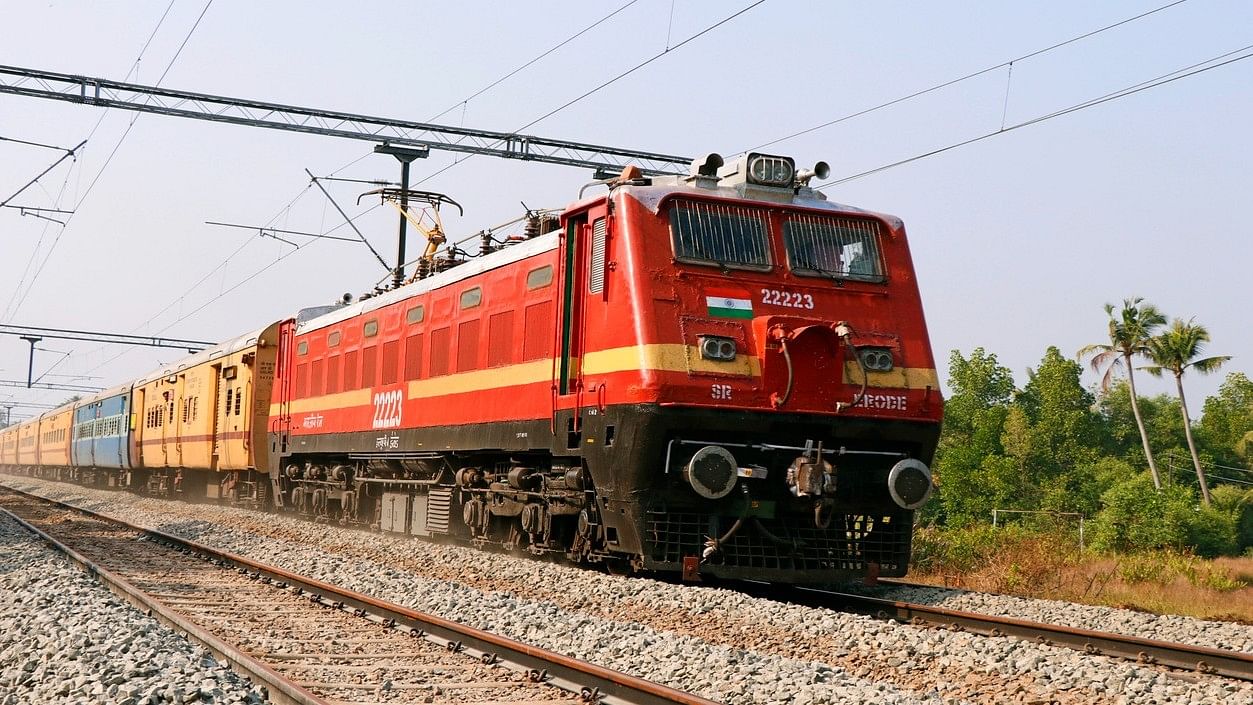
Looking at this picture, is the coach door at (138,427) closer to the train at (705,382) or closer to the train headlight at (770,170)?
the train at (705,382)

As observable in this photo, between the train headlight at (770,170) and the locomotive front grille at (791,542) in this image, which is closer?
the locomotive front grille at (791,542)

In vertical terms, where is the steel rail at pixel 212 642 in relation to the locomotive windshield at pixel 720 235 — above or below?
below

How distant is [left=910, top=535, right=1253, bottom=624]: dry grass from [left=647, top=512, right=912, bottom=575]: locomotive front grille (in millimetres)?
2305

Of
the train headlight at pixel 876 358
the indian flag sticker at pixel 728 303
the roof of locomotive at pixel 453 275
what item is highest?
Answer: the roof of locomotive at pixel 453 275

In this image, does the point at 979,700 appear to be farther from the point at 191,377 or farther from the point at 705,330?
the point at 191,377

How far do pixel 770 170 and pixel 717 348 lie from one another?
2176 millimetres

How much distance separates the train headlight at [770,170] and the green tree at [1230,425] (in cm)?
7253

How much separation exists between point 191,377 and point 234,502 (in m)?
4.72

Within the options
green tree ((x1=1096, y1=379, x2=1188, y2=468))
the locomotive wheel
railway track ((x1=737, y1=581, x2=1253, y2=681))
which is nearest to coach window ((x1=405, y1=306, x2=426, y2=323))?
the locomotive wheel

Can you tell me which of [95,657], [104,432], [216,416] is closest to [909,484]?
[95,657]

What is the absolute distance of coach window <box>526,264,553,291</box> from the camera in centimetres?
1326

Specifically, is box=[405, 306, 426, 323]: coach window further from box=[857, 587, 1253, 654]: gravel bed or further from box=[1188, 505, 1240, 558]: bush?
box=[1188, 505, 1240, 558]: bush

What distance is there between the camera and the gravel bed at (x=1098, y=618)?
32.4 ft

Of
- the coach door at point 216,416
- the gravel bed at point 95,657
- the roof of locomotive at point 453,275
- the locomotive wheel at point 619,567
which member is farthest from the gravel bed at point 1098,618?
the coach door at point 216,416
